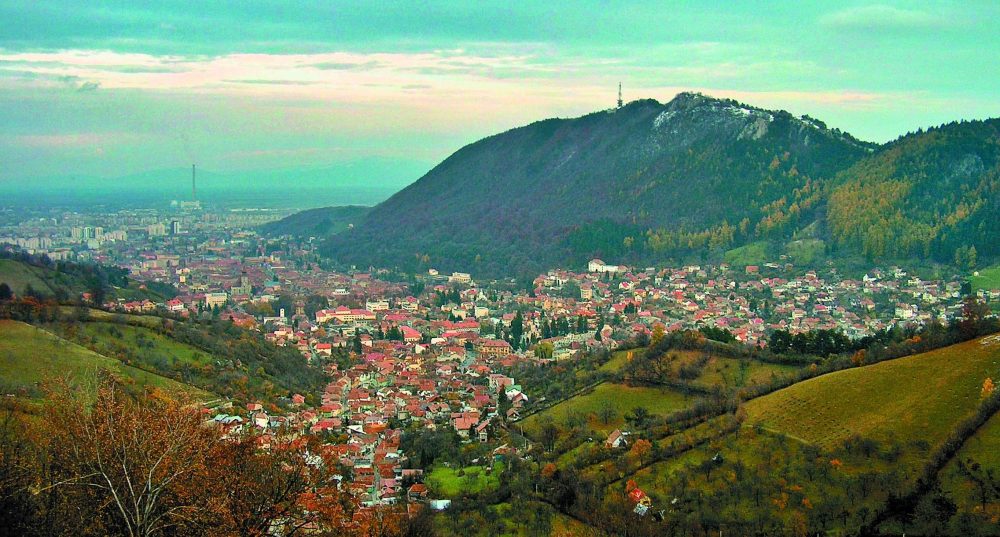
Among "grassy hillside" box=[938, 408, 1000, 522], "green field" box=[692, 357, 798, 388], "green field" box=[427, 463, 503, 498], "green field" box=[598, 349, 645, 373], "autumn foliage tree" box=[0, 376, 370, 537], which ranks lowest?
"green field" box=[427, 463, 503, 498]

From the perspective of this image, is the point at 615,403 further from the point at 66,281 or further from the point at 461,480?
the point at 66,281

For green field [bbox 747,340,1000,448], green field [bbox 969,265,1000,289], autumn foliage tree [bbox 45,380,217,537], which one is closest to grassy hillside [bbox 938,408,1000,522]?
green field [bbox 747,340,1000,448]

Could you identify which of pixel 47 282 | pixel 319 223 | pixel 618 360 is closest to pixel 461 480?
pixel 618 360

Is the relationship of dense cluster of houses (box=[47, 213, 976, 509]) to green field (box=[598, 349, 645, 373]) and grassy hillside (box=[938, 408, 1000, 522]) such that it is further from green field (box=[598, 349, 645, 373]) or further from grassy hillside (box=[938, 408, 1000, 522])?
grassy hillside (box=[938, 408, 1000, 522])

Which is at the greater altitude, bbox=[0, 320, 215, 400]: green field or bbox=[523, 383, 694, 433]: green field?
bbox=[0, 320, 215, 400]: green field

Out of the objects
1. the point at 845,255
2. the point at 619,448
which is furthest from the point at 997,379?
the point at 845,255

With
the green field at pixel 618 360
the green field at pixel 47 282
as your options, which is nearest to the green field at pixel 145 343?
the green field at pixel 47 282

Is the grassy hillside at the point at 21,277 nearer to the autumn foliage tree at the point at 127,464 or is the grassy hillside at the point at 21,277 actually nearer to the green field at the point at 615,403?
the green field at the point at 615,403

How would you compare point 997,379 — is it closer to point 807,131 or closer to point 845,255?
point 845,255
